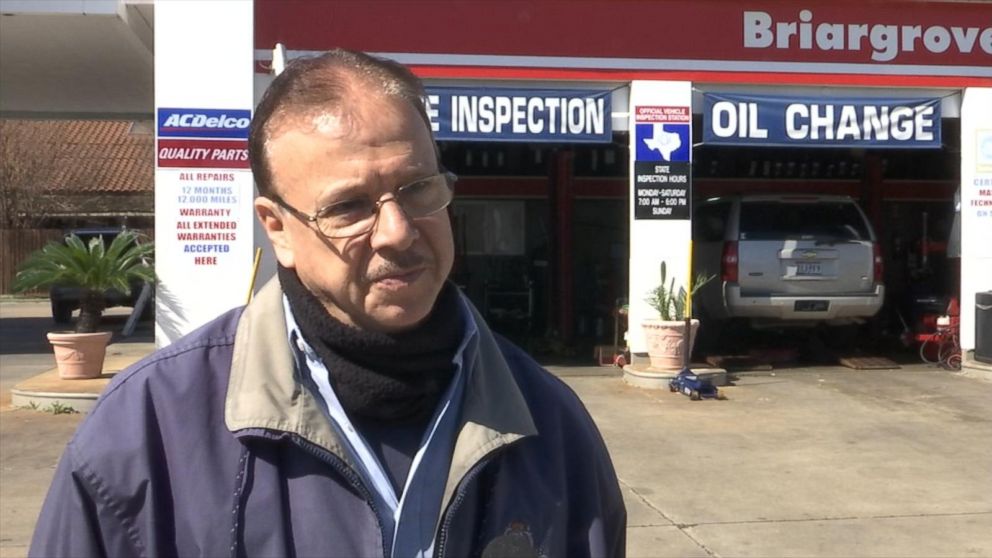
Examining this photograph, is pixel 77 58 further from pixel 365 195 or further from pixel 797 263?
pixel 365 195

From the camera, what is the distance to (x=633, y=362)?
42.0ft

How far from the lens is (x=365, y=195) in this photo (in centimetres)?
199

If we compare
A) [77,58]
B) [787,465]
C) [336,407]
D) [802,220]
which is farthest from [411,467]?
[77,58]

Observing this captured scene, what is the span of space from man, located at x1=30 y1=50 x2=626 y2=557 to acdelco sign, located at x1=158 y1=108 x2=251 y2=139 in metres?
9.83

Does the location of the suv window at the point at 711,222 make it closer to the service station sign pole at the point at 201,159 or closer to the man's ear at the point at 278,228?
the service station sign pole at the point at 201,159

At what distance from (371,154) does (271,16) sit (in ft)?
35.2

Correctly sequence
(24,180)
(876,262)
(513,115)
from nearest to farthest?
(513,115)
(876,262)
(24,180)

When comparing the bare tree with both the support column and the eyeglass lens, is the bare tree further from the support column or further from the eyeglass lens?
the eyeglass lens

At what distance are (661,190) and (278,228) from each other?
1090 centimetres

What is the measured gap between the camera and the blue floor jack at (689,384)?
11.6m

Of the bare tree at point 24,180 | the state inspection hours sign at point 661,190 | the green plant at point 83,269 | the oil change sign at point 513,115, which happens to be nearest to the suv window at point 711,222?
the state inspection hours sign at point 661,190

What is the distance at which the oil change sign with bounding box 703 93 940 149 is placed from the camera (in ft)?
41.9

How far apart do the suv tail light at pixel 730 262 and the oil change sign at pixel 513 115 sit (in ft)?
6.68

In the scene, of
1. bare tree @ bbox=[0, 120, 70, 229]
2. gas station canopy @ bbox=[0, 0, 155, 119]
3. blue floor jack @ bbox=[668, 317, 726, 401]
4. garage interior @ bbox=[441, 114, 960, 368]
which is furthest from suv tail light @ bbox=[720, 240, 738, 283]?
bare tree @ bbox=[0, 120, 70, 229]
